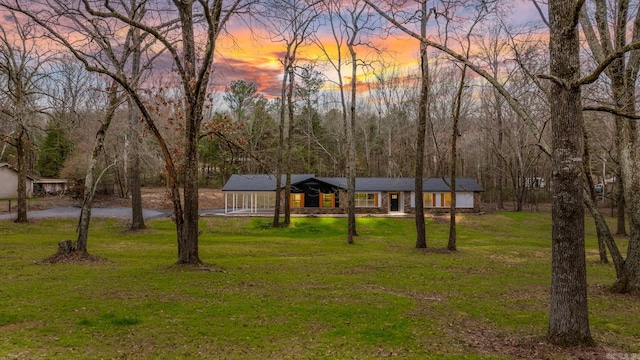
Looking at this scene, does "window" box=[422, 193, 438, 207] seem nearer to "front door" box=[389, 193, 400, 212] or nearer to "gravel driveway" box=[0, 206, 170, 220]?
"front door" box=[389, 193, 400, 212]

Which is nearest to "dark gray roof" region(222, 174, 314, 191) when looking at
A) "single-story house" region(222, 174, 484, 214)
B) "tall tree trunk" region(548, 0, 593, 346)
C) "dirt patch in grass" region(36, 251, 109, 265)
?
"single-story house" region(222, 174, 484, 214)

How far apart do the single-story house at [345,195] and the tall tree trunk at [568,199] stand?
32.1m

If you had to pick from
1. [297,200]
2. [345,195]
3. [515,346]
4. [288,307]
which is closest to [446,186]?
[345,195]

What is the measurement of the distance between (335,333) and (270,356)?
4.80 ft

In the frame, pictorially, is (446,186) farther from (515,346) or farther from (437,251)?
(515,346)

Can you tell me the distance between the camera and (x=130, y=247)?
60.9ft

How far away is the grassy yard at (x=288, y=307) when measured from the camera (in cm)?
668

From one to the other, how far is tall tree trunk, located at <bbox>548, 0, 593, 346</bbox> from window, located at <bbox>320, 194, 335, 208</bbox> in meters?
32.7

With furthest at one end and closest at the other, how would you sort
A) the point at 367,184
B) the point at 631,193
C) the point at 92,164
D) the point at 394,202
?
the point at 394,202
the point at 367,184
the point at 92,164
the point at 631,193

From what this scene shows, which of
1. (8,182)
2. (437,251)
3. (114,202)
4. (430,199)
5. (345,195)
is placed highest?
(8,182)

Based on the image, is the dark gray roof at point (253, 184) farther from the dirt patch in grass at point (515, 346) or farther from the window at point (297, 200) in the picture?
the dirt patch in grass at point (515, 346)

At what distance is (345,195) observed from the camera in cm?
3938

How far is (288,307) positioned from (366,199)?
31.4 m

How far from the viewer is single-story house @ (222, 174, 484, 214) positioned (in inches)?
1543
